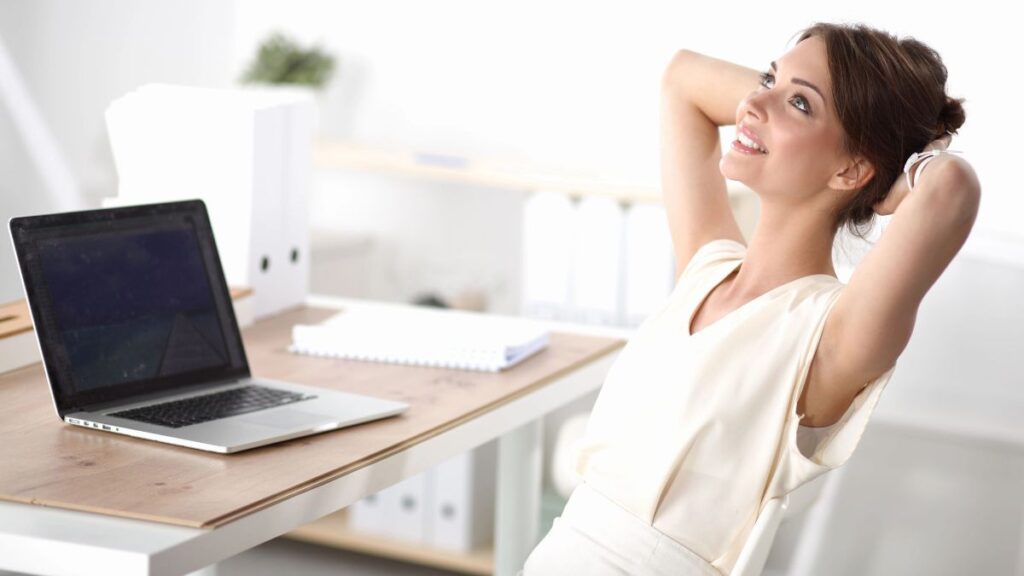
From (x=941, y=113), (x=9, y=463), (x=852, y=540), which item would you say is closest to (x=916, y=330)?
(x=852, y=540)

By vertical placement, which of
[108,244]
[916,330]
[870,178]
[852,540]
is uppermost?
[870,178]

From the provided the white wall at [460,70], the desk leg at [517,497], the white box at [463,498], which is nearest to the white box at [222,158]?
the desk leg at [517,497]

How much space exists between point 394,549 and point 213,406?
1.48 metres

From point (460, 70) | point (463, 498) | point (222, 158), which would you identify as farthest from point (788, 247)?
point (460, 70)

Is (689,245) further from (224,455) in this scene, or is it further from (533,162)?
(533,162)

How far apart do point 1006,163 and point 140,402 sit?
2.19 metres

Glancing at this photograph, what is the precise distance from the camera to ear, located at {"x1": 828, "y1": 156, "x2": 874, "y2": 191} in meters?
1.47

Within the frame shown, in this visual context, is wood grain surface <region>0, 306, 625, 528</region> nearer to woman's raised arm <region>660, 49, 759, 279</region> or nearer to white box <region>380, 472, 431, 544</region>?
woman's raised arm <region>660, 49, 759, 279</region>

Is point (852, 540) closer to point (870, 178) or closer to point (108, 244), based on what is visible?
point (870, 178)

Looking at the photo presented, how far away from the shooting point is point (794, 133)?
1471 mm

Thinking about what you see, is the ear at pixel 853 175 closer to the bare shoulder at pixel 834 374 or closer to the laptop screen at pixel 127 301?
the bare shoulder at pixel 834 374

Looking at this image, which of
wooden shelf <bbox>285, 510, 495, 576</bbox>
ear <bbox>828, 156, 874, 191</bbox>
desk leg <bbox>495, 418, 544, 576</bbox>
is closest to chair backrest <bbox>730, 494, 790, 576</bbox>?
ear <bbox>828, 156, 874, 191</bbox>

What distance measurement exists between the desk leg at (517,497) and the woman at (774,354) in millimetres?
721

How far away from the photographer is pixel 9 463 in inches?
56.8
